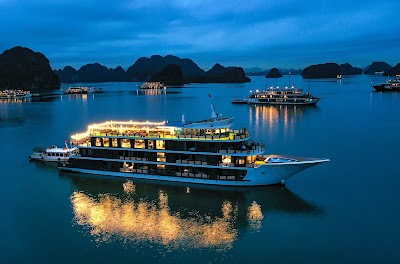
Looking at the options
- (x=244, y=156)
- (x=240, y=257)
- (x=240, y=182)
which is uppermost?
(x=244, y=156)

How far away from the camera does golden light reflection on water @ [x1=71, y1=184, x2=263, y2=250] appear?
26.9 metres

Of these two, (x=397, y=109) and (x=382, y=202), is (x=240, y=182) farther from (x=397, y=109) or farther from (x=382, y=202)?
(x=397, y=109)

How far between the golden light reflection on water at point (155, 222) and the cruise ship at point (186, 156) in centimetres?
367

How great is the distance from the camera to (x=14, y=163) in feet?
163

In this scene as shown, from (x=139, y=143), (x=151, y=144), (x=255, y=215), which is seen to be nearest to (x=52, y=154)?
(x=139, y=143)

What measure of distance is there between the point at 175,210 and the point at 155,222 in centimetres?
280

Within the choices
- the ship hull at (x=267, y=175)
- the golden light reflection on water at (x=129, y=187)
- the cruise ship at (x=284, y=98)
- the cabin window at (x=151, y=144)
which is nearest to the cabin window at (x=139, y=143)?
the cabin window at (x=151, y=144)

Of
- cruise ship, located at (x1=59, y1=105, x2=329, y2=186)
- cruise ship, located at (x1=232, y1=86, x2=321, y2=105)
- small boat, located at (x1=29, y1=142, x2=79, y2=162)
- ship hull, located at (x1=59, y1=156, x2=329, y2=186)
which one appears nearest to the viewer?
ship hull, located at (x1=59, y1=156, x2=329, y2=186)

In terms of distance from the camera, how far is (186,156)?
126 ft

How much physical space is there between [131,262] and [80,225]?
724 centimetres

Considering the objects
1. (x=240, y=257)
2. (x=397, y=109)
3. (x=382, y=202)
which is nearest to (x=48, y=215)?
(x=240, y=257)

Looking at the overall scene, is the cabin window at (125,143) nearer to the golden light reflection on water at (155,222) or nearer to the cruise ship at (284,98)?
the golden light reflection on water at (155,222)

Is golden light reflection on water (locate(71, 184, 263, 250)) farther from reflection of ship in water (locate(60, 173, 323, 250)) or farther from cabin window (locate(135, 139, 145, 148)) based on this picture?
cabin window (locate(135, 139, 145, 148))

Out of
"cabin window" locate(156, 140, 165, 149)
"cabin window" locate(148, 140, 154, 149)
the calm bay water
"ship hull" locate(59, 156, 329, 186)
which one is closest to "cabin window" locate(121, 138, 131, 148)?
"cabin window" locate(148, 140, 154, 149)
